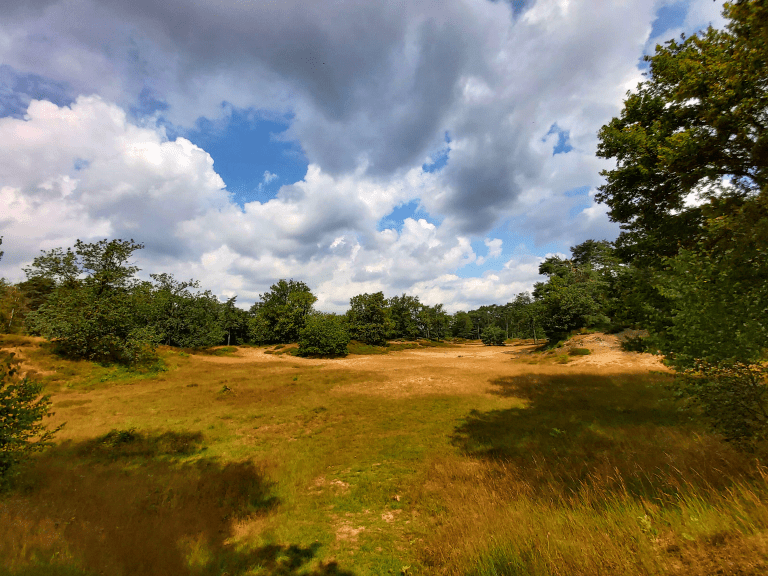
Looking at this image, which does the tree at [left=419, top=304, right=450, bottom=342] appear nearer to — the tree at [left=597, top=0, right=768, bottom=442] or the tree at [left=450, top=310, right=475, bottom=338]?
the tree at [left=450, top=310, right=475, bottom=338]

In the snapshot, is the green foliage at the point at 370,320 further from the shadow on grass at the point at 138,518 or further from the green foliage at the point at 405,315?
the shadow on grass at the point at 138,518

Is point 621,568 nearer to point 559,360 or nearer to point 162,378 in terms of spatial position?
point 162,378

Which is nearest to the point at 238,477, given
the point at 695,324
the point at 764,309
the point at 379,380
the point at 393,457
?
the point at 393,457

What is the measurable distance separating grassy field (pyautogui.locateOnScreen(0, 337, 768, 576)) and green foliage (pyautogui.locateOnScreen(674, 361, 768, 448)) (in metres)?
0.64

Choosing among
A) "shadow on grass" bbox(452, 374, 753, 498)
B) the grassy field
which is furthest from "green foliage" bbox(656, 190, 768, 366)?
the grassy field

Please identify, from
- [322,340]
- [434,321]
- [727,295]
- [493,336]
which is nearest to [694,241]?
[727,295]

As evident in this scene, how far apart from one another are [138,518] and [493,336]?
100699 millimetres

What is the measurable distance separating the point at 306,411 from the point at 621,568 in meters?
17.6

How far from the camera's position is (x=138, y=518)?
7082 mm

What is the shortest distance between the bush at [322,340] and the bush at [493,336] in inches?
2309

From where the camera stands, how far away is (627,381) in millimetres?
21625

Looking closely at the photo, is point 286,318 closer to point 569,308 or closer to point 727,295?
point 569,308

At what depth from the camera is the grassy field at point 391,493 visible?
4781 mm

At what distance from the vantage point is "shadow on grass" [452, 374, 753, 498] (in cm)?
714
